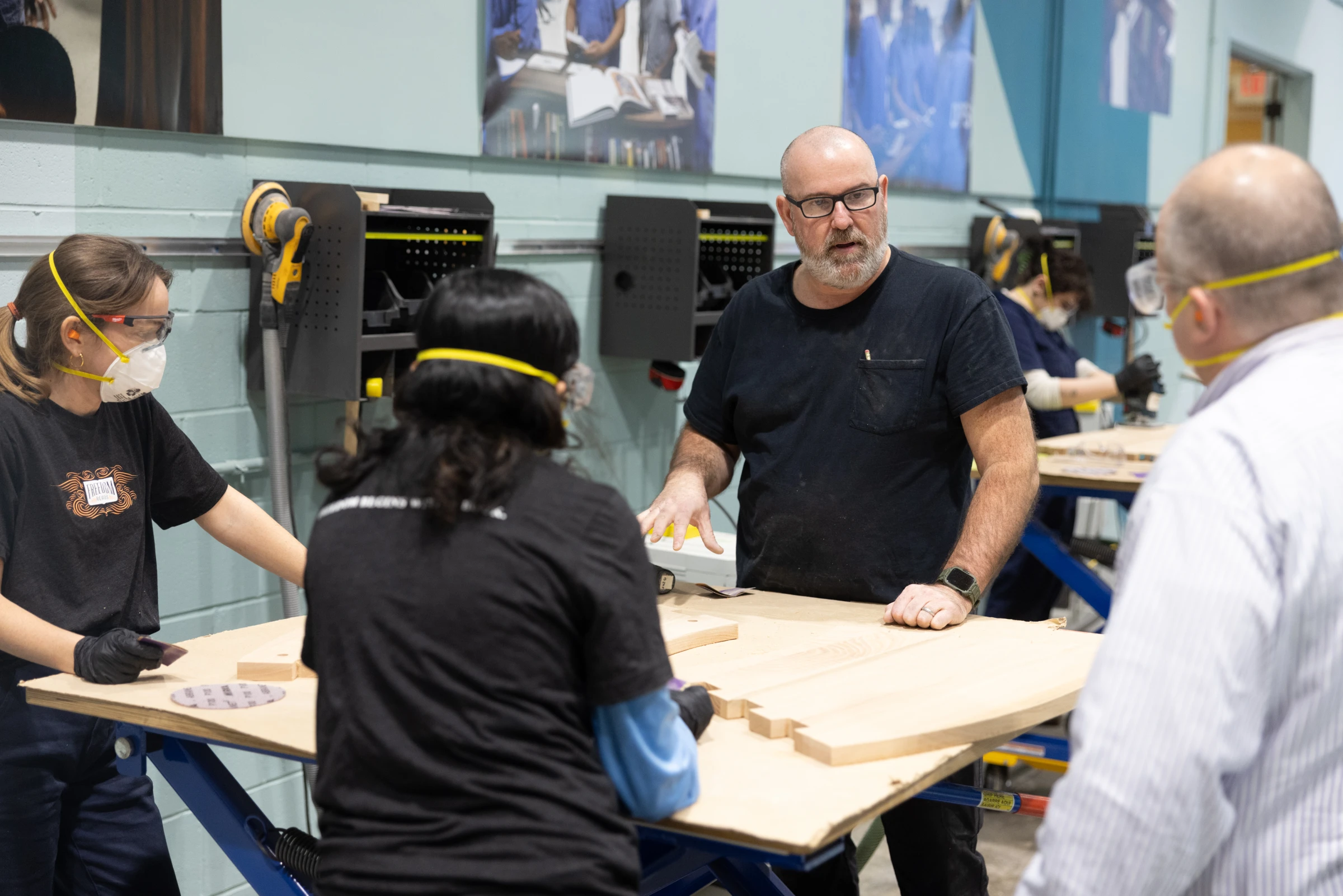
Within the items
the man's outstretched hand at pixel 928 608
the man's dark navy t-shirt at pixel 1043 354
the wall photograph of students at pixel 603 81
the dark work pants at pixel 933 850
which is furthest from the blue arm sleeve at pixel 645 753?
the man's dark navy t-shirt at pixel 1043 354

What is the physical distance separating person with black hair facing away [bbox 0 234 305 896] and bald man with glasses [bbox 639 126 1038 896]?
864 millimetres

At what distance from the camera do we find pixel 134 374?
6.67 feet

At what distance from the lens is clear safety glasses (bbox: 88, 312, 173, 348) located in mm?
2020

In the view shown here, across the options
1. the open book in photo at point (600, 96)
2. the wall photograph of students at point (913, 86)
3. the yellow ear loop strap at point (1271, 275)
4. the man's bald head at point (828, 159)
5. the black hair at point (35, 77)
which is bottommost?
the yellow ear loop strap at point (1271, 275)

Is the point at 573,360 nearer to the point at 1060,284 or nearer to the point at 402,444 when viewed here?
the point at 402,444

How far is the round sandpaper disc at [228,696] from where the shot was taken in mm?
1665

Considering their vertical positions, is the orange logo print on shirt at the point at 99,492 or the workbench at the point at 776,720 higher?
the orange logo print on shirt at the point at 99,492

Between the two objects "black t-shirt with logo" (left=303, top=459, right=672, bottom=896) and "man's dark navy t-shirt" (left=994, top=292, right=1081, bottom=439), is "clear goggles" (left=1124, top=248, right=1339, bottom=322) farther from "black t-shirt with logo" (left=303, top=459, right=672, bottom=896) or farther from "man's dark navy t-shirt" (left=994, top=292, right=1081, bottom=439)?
"man's dark navy t-shirt" (left=994, top=292, right=1081, bottom=439)

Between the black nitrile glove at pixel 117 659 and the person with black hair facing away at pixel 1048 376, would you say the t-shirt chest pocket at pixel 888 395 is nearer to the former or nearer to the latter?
the black nitrile glove at pixel 117 659

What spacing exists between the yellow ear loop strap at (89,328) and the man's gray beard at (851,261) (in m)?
1.20

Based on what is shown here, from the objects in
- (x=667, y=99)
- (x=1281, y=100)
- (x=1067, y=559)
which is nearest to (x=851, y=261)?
(x=667, y=99)

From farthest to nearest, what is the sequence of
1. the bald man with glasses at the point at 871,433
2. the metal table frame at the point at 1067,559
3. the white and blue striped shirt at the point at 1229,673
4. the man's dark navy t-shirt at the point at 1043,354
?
the man's dark navy t-shirt at the point at 1043,354 < the metal table frame at the point at 1067,559 < the bald man with glasses at the point at 871,433 < the white and blue striped shirt at the point at 1229,673

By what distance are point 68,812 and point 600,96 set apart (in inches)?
89.1

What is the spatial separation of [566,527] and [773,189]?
314 centimetres
